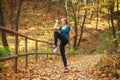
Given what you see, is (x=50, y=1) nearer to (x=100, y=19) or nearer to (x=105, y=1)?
(x=100, y=19)

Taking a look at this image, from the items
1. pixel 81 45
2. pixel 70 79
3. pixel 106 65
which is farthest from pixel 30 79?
pixel 81 45

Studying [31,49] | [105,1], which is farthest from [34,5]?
[105,1]

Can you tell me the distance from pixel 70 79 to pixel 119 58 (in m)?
1.90

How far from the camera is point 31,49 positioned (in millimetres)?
25938

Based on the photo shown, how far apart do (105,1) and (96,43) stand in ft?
33.8

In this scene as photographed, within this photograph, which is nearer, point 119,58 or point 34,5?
point 119,58

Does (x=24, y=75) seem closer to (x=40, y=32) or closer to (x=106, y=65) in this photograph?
(x=106, y=65)

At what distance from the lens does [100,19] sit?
42.3 m

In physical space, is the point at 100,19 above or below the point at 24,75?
below

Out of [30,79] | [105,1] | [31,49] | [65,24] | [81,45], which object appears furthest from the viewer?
[81,45]

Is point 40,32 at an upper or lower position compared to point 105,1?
lower

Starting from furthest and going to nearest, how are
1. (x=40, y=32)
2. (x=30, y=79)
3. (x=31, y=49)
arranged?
1. (x=40, y=32)
2. (x=31, y=49)
3. (x=30, y=79)

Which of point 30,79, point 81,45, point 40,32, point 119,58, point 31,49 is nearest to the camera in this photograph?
point 30,79

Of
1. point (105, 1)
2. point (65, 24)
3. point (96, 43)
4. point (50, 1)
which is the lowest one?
point (96, 43)
